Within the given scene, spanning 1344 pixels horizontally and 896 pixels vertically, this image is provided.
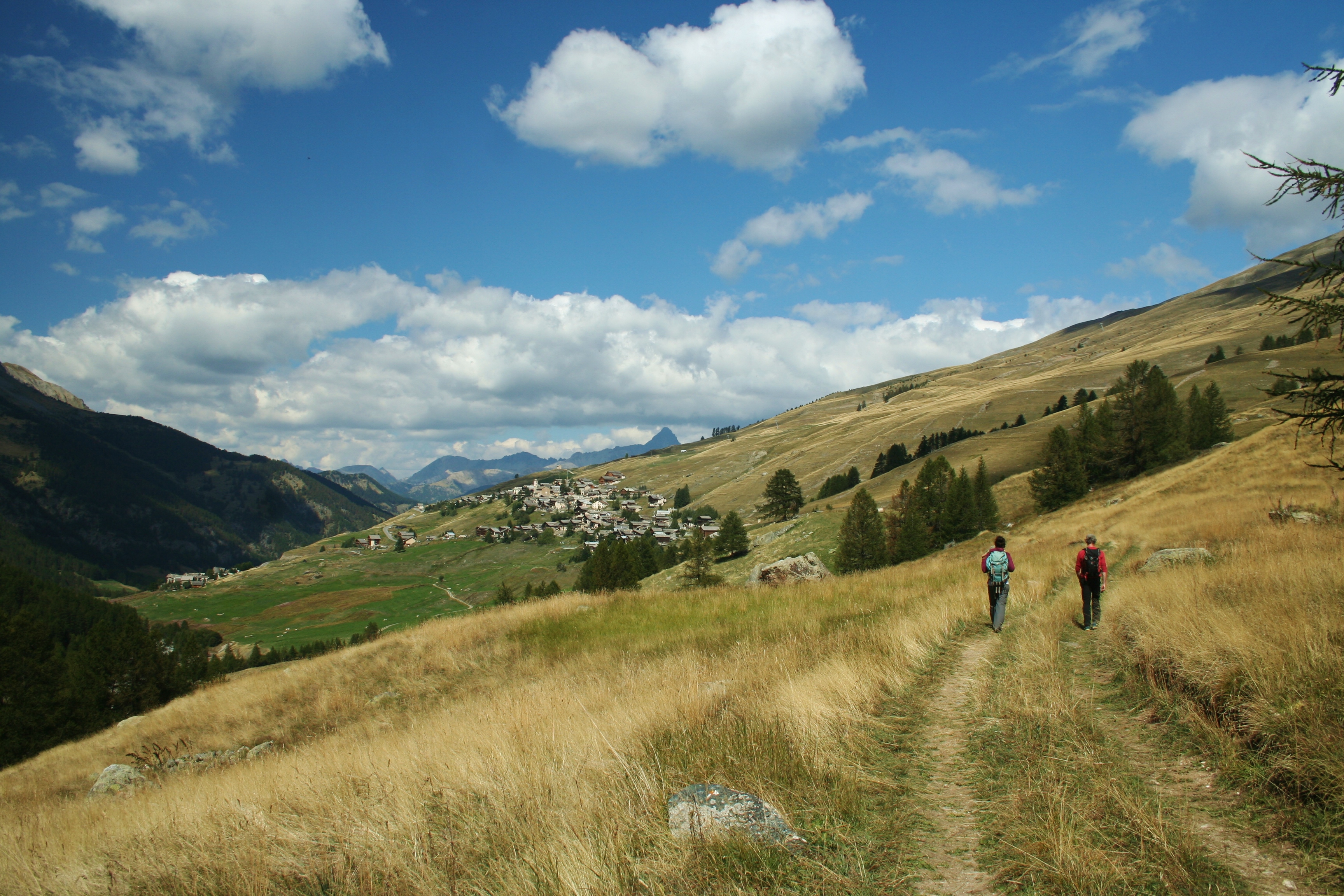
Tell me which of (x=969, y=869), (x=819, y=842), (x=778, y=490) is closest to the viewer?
(x=969, y=869)

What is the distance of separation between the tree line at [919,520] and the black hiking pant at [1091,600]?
3622 cm

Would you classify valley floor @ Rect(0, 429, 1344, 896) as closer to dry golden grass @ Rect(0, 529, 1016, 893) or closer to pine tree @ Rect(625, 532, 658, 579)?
dry golden grass @ Rect(0, 529, 1016, 893)

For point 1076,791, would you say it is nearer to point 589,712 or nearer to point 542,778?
point 542,778

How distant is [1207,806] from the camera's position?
4438 millimetres

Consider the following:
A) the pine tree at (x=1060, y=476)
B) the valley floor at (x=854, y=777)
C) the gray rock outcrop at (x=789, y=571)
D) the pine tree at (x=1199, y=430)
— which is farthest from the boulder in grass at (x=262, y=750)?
the pine tree at (x=1199, y=430)

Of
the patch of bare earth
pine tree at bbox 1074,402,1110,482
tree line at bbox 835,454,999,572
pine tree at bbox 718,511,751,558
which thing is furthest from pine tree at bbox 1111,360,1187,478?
the patch of bare earth

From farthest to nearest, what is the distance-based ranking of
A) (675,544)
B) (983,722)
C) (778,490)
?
(675,544)
(778,490)
(983,722)

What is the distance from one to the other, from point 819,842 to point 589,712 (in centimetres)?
425

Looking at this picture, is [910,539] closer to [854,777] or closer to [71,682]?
[854,777]

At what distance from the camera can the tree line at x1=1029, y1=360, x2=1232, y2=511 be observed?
185 feet

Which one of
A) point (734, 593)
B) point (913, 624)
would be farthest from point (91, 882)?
point (734, 593)

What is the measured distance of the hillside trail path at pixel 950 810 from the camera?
3.78 meters

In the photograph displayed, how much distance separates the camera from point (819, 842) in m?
4.23

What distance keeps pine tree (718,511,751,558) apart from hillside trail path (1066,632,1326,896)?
59.5 meters
